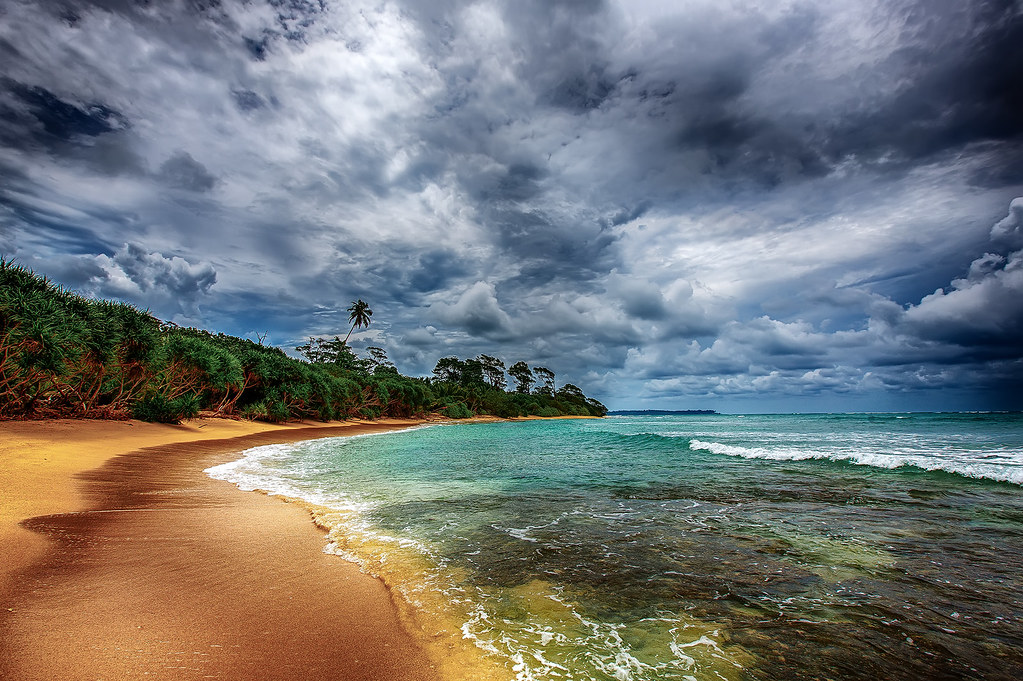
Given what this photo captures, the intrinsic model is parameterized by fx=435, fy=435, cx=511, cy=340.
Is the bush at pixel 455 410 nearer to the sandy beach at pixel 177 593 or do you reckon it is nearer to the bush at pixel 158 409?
the bush at pixel 158 409

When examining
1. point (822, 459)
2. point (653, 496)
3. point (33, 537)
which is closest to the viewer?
point (33, 537)

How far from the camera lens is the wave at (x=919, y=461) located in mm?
11453

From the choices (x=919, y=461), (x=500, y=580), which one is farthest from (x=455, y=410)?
(x=500, y=580)

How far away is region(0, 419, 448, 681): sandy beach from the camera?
3.07 meters

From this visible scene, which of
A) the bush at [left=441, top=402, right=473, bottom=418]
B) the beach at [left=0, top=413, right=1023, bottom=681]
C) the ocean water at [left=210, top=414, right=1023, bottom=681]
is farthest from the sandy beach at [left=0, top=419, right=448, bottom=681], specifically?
the bush at [left=441, top=402, right=473, bottom=418]

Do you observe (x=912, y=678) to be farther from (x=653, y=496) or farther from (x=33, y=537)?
(x=33, y=537)

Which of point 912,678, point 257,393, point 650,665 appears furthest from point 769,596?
point 257,393

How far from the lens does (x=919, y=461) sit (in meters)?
14.1

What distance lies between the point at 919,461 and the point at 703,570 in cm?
1424

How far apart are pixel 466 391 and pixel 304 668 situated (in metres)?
81.0

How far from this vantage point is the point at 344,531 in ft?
22.5

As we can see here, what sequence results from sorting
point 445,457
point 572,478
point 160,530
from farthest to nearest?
point 445,457 → point 572,478 → point 160,530

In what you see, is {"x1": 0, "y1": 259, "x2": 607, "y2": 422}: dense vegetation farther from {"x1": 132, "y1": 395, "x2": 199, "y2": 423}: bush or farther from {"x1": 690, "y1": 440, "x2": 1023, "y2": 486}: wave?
{"x1": 690, "y1": 440, "x2": 1023, "y2": 486}: wave

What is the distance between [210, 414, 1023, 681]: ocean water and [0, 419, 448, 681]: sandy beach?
0.49m
